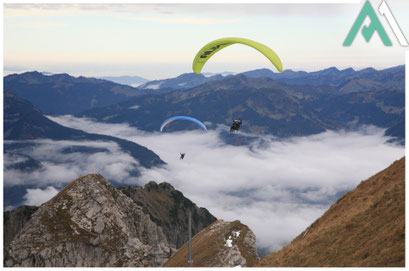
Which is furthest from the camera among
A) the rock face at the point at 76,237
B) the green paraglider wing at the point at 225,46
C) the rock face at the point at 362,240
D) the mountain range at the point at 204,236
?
the rock face at the point at 76,237

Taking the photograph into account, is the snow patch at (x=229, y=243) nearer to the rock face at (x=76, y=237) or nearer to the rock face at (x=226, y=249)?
the rock face at (x=226, y=249)

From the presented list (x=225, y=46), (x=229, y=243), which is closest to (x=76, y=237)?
(x=229, y=243)

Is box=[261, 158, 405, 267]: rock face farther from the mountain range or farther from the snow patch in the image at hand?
the snow patch

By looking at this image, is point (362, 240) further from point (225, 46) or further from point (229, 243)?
point (229, 243)

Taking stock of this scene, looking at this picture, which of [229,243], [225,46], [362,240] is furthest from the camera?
[229,243]

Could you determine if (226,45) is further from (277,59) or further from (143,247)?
(143,247)

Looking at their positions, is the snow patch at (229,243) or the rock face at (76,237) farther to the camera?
Answer: the rock face at (76,237)

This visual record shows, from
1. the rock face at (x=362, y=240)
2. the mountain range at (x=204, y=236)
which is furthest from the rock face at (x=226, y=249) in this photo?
the rock face at (x=362, y=240)

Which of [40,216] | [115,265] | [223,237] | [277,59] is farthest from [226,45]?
[40,216]
